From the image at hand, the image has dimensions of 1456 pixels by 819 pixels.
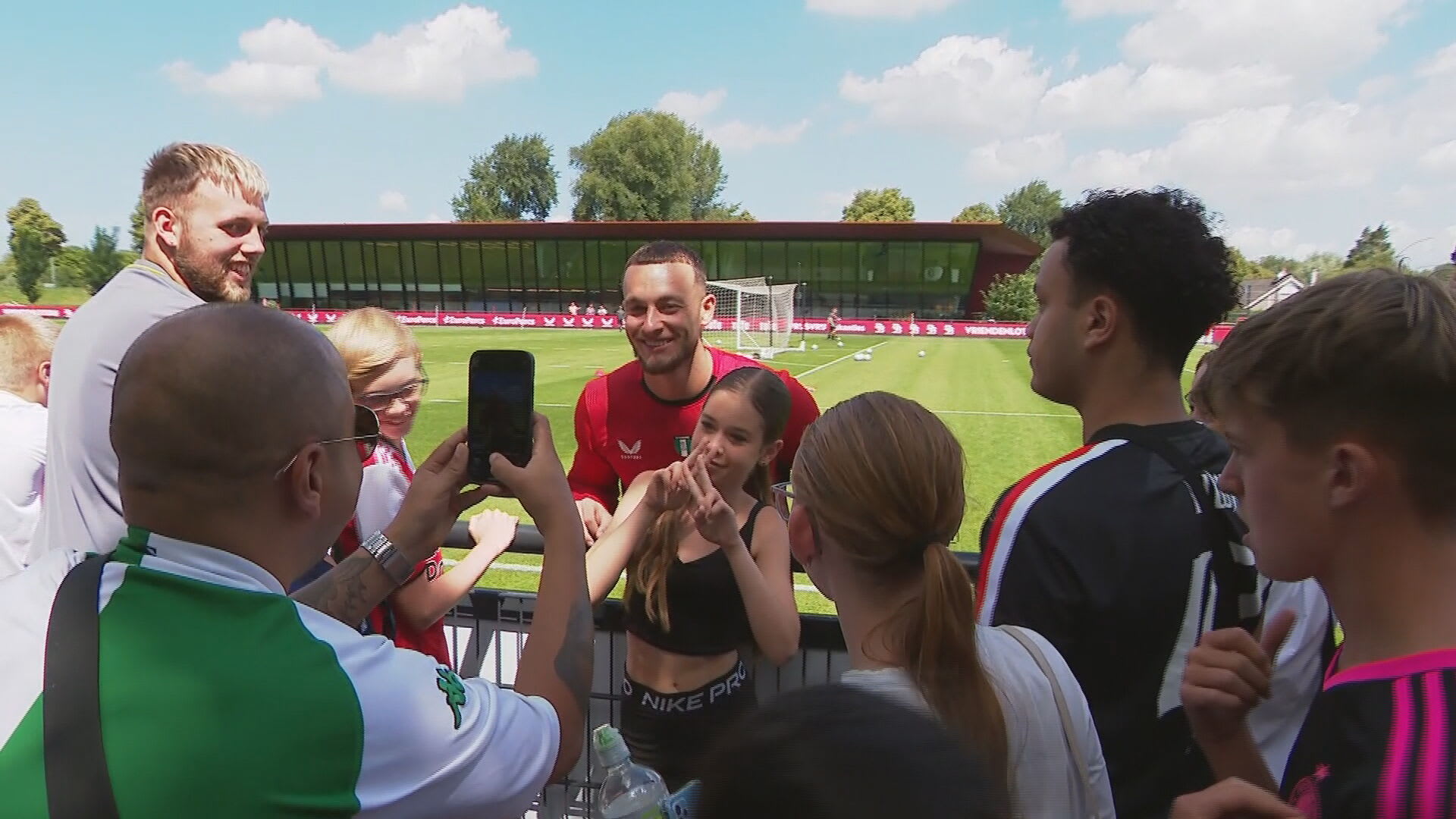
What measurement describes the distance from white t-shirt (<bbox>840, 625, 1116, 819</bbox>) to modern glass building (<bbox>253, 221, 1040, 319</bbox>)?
48.9m

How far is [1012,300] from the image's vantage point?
46719mm

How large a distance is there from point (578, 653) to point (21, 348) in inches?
154

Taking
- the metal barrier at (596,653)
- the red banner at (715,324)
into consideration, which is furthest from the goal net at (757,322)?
the metal barrier at (596,653)

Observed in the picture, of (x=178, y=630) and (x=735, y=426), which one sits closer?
(x=178, y=630)

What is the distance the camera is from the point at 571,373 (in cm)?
2266

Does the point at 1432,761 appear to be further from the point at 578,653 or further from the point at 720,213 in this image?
the point at 720,213

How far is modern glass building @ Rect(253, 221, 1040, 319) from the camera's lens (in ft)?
167

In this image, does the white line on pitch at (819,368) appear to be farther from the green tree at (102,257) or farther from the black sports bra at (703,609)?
the green tree at (102,257)

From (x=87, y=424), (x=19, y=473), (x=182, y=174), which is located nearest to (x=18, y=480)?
(x=19, y=473)

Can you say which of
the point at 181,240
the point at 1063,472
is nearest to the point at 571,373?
the point at 181,240

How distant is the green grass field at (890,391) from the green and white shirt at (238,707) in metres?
1.12

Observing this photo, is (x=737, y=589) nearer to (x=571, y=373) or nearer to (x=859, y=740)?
(x=859, y=740)

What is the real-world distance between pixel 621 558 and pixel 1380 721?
178 centimetres

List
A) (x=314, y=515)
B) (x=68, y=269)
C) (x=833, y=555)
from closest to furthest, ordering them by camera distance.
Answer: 1. (x=314, y=515)
2. (x=833, y=555)
3. (x=68, y=269)
